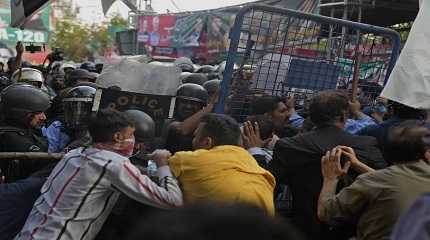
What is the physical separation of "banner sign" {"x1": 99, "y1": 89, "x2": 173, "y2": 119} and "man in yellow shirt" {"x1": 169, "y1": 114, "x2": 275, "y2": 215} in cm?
173

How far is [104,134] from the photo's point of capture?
291 centimetres

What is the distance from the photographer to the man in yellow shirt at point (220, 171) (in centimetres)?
266

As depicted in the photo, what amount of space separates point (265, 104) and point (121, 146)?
1384mm

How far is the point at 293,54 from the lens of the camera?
432cm

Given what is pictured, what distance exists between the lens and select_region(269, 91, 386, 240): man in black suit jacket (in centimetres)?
320

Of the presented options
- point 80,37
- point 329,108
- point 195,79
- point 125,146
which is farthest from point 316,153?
point 80,37

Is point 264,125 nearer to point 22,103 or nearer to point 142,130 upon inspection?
point 142,130

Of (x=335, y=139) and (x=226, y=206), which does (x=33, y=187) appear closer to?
(x=335, y=139)

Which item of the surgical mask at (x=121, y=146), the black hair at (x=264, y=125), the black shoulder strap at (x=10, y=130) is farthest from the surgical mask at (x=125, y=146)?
the black shoulder strap at (x=10, y=130)

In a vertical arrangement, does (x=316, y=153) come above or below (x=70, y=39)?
above

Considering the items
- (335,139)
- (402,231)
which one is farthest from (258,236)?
(335,139)

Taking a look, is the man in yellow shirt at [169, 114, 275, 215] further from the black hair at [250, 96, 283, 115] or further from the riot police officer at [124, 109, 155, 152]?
the black hair at [250, 96, 283, 115]

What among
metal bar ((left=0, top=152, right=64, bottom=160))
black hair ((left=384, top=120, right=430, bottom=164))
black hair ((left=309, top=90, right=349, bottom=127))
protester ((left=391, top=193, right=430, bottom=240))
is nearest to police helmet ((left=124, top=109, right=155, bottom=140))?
metal bar ((left=0, top=152, right=64, bottom=160))

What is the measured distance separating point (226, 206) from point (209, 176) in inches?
67.8
